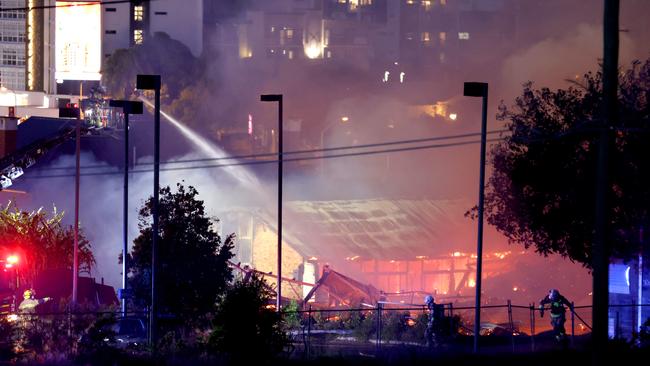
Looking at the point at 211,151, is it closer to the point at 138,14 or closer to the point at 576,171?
the point at 138,14

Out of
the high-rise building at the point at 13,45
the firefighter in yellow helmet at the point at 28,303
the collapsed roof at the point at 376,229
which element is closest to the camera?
the firefighter in yellow helmet at the point at 28,303

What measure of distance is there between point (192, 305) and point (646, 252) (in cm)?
1479

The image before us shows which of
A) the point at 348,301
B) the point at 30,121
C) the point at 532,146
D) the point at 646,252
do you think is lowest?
the point at 348,301

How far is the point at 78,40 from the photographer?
9512 centimetres

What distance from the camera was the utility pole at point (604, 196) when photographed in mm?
16000

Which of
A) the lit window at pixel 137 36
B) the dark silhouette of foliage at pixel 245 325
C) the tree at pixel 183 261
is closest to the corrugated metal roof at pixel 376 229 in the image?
the tree at pixel 183 261

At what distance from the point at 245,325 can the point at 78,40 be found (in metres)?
80.7

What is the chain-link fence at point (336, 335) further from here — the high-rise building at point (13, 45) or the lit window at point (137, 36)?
the lit window at point (137, 36)

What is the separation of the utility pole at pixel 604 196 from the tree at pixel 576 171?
8577 millimetres

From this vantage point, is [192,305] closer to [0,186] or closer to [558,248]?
[558,248]

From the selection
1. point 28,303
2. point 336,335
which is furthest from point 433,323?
point 28,303

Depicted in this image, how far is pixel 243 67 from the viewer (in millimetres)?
111375

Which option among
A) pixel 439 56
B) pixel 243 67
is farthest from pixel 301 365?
pixel 439 56

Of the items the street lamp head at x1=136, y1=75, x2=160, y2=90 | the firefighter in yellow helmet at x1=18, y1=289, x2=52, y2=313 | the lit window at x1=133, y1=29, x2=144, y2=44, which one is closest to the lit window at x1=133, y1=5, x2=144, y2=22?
the lit window at x1=133, y1=29, x2=144, y2=44
